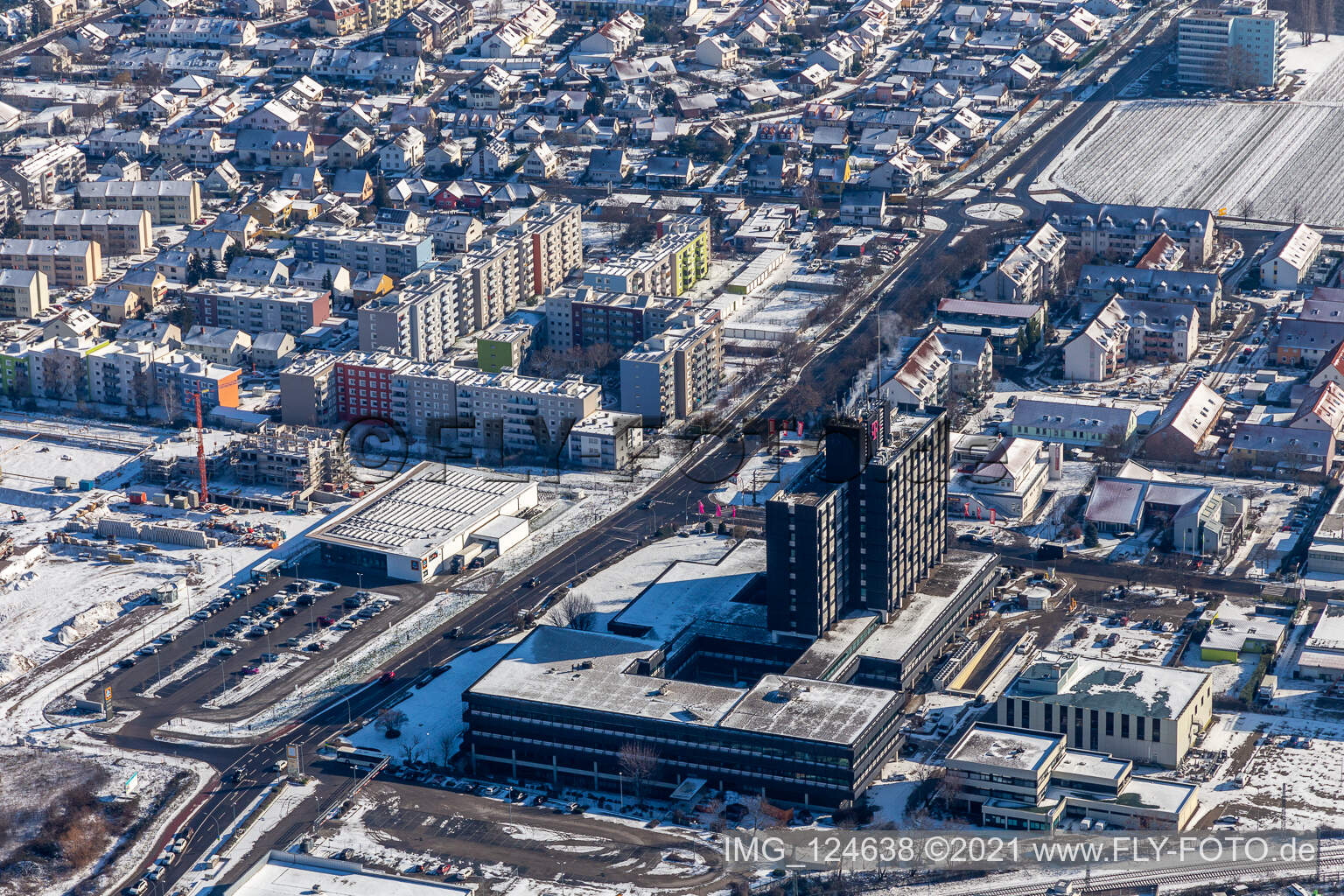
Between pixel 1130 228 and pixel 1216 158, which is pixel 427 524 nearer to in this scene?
pixel 1130 228

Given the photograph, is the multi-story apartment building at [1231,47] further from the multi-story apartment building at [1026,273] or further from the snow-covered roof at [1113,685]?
the snow-covered roof at [1113,685]

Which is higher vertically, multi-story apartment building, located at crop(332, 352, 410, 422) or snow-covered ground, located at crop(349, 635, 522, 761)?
multi-story apartment building, located at crop(332, 352, 410, 422)

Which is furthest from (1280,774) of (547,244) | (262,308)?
(262,308)

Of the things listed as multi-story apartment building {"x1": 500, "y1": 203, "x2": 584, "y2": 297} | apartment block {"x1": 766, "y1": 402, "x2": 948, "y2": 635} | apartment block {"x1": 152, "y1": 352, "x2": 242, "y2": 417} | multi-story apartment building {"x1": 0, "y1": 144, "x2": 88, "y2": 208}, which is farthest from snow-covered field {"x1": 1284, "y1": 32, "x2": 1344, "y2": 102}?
apartment block {"x1": 766, "y1": 402, "x2": 948, "y2": 635}

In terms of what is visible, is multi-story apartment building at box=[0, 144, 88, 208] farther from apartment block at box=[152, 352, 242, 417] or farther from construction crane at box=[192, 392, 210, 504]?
construction crane at box=[192, 392, 210, 504]

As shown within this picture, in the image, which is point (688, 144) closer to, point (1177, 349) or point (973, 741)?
point (1177, 349)

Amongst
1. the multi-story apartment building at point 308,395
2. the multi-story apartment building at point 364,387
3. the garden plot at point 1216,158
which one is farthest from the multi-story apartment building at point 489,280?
the garden plot at point 1216,158

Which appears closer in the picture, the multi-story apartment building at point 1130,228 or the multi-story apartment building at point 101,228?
the multi-story apartment building at point 1130,228
